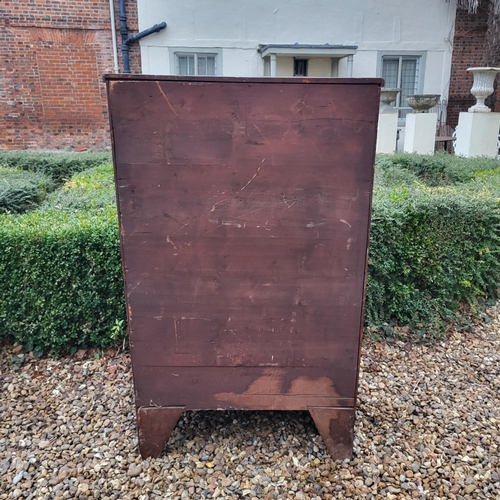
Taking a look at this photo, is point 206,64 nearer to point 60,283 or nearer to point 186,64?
point 186,64

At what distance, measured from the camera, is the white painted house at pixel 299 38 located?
12.1 m

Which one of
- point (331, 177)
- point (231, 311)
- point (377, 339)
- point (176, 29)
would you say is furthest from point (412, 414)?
point (176, 29)

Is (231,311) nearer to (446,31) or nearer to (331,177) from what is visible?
(331,177)

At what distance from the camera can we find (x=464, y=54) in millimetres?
13023

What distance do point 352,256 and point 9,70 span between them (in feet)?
41.0

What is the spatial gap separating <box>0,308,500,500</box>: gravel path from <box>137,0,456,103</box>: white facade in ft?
35.7

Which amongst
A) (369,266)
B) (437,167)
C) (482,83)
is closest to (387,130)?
(482,83)

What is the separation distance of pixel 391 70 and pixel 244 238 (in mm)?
13200

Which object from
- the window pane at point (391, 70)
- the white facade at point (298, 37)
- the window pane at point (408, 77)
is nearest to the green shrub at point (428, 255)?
the white facade at point (298, 37)

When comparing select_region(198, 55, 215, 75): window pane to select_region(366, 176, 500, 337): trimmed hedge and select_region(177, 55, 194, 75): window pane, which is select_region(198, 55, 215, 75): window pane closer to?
select_region(177, 55, 194, 75): window pane

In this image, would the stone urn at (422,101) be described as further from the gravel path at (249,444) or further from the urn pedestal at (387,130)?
the gravel path at (249,444)

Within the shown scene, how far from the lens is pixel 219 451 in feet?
7.68

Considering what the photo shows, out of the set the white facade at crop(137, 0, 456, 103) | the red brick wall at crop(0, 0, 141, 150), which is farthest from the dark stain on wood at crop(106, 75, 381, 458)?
the white facade at crop(137, 0, 456, 103)

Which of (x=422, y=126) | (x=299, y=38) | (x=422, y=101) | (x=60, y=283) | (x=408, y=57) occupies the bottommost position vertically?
(x=60, y=283)
